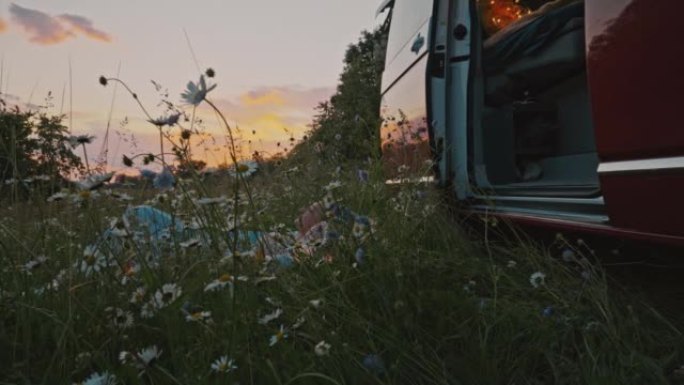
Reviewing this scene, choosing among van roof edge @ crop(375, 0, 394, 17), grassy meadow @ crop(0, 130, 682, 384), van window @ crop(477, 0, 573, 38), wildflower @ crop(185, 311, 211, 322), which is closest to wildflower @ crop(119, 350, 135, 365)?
grassy meadow @ crop(0, 130, 682, 384)

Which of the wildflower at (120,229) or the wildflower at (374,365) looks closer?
the wildflower at (374,365)

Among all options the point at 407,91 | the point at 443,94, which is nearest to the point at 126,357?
the point at 443,94

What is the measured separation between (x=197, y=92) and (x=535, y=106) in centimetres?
303

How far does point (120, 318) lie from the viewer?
152 centimetres

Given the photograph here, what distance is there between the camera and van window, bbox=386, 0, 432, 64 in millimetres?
3546

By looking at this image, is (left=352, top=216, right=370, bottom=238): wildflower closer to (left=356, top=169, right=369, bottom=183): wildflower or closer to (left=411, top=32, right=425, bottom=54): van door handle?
(left=356, top=169, right=369, bottom=183): wildflower

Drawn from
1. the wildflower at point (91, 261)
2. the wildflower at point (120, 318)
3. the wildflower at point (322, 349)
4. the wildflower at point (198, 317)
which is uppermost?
the wildflower at point (91, 261)

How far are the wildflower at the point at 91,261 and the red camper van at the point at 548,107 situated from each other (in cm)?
156

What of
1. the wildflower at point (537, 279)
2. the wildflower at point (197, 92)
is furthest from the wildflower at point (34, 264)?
the wildflower at point (537, 279)

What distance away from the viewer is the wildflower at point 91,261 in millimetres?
1615

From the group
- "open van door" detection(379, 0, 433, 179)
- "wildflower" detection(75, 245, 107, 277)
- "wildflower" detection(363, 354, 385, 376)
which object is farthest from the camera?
"open van door" detection(379, 0, 433, 179)

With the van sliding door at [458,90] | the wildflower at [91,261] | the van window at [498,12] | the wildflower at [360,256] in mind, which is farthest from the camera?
the van window at [498,12]

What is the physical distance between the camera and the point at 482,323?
5.55 feet

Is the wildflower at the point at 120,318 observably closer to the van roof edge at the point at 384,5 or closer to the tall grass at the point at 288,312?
the tall grass at the point at 288,312
